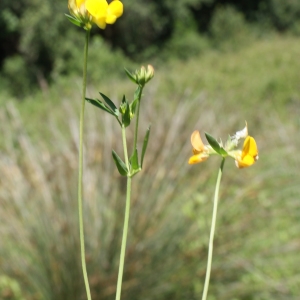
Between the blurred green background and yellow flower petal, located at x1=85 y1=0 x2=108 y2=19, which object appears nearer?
yellow flower petal, located at x1=85 y1=0 x2=108 y2=19

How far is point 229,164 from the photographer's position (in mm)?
2441

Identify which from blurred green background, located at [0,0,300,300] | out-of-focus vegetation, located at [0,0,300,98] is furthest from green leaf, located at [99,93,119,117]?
out-of-focus vegetation, located at [0,0,300,98]

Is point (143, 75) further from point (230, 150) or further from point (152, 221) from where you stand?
point (152, 221)

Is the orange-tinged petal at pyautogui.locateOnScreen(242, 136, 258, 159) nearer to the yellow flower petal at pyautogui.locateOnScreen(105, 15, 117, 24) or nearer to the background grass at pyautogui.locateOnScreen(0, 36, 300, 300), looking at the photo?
the yellow flower petal at pyautogui.locateOnScreen(105, 15, 117, 24)

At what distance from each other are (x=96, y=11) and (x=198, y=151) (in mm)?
82

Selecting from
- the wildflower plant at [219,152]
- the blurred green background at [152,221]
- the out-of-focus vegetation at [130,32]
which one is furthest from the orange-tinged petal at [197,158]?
the out-of-focus vegetation at [130,32]

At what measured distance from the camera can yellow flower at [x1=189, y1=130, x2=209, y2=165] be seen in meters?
0.23

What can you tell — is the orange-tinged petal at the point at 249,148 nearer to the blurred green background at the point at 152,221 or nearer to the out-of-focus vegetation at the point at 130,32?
the blurred green background at the point at 152,221

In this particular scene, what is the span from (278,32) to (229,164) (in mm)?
9094

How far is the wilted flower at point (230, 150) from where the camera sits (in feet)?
0.74

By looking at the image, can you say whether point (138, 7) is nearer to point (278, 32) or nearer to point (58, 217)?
point (278, 32)

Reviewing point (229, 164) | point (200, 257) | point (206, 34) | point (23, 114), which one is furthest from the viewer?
point (206, 34)

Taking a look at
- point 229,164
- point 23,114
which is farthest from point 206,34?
point 229,164

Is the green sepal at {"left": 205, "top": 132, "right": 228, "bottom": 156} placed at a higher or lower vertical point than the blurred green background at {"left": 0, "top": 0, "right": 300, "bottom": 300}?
lower
